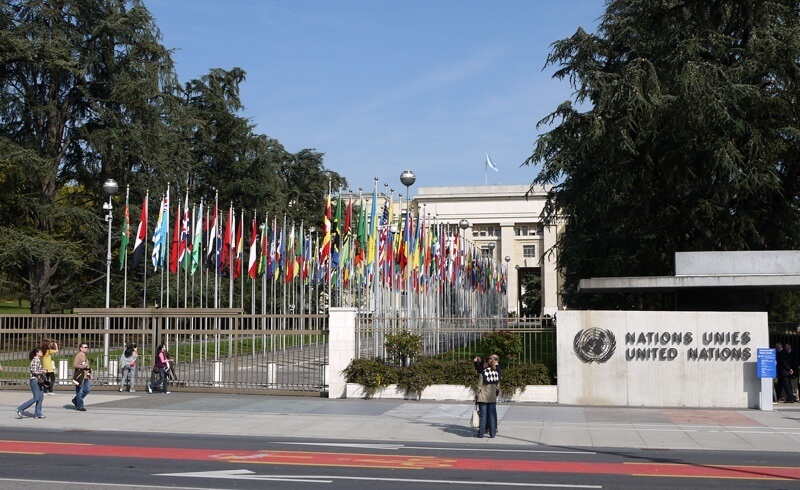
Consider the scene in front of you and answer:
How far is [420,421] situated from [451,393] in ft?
15.6

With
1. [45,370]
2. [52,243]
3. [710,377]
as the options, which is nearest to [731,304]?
[710,377]

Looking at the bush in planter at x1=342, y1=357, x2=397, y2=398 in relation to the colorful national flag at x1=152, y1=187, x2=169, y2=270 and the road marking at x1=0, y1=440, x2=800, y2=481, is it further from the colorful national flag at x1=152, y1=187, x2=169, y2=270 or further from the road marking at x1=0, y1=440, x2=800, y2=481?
the colorful national flag at x1=152, y1=187, x2=169, y2=270

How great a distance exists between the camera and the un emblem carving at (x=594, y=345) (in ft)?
83.4

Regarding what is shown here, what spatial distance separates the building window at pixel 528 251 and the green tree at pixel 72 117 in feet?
223

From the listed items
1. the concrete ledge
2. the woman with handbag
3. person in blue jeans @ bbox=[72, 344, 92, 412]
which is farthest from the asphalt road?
the concrete ledge

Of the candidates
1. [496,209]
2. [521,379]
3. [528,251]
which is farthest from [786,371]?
[528,251]

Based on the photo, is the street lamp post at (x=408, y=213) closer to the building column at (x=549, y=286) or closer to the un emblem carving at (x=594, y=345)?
the un emblem carving at (x=594, y=345)

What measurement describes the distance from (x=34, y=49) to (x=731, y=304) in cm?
3647

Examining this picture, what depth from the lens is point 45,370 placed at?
74.4 feet

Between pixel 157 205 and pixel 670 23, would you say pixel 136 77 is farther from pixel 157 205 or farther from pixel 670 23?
pixel 670 23

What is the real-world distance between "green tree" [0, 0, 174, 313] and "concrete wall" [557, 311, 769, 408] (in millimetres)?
31576

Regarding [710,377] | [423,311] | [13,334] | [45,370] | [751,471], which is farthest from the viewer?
[423,311]

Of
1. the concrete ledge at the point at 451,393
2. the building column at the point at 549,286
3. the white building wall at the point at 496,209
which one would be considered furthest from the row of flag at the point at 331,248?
the white building wall at the point at 496,209

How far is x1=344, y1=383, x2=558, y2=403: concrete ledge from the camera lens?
2589cm
